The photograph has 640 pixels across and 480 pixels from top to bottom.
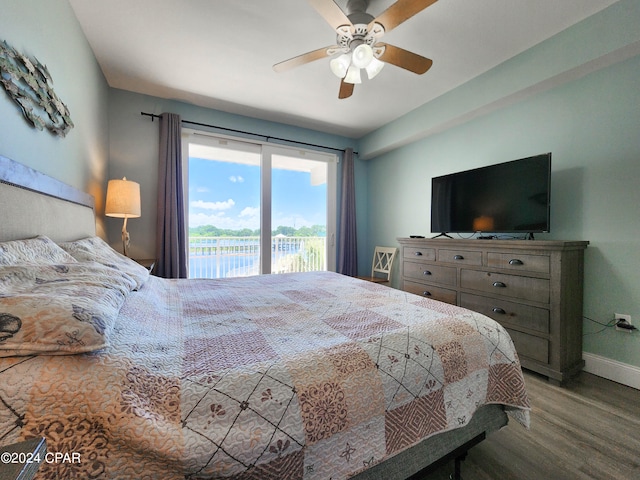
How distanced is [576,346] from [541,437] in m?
1.06

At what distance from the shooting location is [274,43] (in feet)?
7.28

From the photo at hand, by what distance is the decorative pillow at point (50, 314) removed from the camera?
58 cm

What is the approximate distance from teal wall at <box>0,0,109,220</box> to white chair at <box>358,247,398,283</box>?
340cm

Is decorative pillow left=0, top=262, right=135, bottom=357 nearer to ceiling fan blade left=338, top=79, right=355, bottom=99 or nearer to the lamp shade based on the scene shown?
the lamp shade

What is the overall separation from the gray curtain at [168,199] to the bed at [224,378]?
170 cm

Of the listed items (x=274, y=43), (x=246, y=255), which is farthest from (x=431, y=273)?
(x=246, y=255)

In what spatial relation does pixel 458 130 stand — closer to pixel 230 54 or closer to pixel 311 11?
pixel 311 11

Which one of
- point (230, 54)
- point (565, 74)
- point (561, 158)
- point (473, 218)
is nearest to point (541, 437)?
point (473, 218)

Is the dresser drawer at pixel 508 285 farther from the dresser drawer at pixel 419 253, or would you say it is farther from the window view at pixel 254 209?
the window view at pixel 254 209

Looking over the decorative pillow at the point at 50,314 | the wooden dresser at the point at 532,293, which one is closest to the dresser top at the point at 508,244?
the wooden dresser at the point at 532,293

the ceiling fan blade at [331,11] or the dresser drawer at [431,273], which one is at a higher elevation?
the ceiling fan blade at [331,11]

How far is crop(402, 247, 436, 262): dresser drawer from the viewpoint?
2.84 m

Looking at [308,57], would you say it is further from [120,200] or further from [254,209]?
[254,209]

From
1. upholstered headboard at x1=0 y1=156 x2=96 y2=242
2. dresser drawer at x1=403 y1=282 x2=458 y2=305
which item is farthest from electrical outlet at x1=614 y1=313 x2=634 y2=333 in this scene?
upholstered headboard at x1=0 y1=156 x2=96 y2=242
